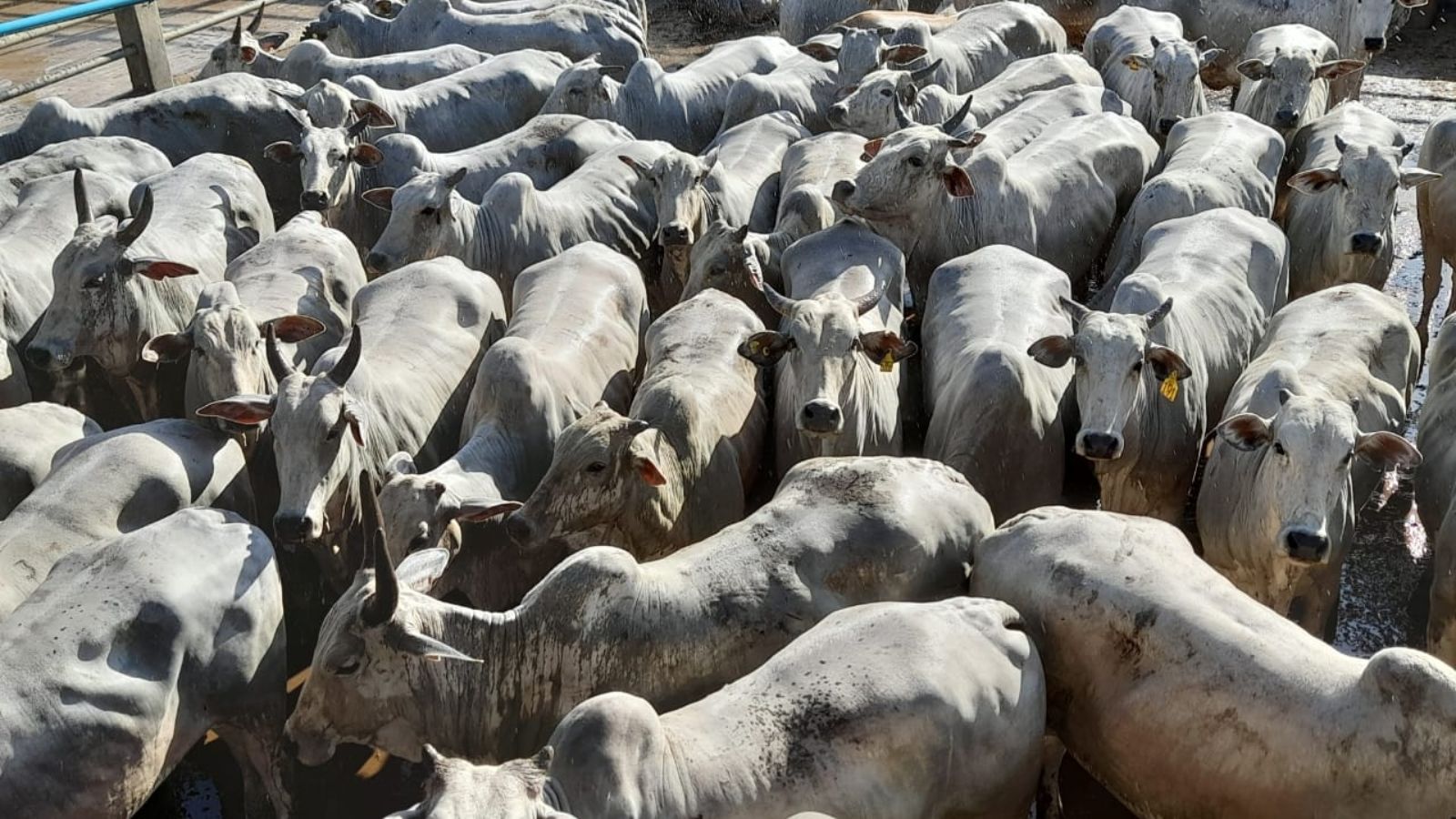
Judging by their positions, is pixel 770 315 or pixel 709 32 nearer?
pixel 770 315

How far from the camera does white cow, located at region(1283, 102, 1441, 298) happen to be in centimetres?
937

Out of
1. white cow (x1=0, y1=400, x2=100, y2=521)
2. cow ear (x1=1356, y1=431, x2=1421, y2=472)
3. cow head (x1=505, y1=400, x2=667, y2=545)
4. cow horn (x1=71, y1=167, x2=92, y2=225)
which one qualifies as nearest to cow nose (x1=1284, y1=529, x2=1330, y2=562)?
cow ear (x1=1356, y1=431, x2=1421, y2=472)

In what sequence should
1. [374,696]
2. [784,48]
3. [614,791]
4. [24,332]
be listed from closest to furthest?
1. [614,791]
2. [374,696]
3. [24,332]
4. [784,48]

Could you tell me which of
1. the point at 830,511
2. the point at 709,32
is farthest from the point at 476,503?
the point at 709,32

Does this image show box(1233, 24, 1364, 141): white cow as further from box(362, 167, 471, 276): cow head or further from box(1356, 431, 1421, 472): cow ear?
box(362, 167, 471, 276): cow head

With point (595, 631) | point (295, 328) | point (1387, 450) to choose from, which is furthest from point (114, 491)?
point (1387, 450)

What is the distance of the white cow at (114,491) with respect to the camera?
6.32 meters

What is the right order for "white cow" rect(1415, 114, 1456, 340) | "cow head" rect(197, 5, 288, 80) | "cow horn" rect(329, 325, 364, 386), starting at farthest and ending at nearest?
1. "cow head" rect(197, 5, 288, 80)
2. "white cow" rect(1415, 114, 1456, 340)
3. "cow horn" rect(329, 325, 364, 386)

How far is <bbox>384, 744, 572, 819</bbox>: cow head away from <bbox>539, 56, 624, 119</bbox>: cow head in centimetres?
850

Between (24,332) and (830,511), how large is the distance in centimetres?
506

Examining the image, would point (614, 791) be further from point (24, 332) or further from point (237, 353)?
point (24, 332)

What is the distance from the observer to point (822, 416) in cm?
696

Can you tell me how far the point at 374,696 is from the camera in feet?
18.8

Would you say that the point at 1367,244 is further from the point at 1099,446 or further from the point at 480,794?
the point at 480,794
